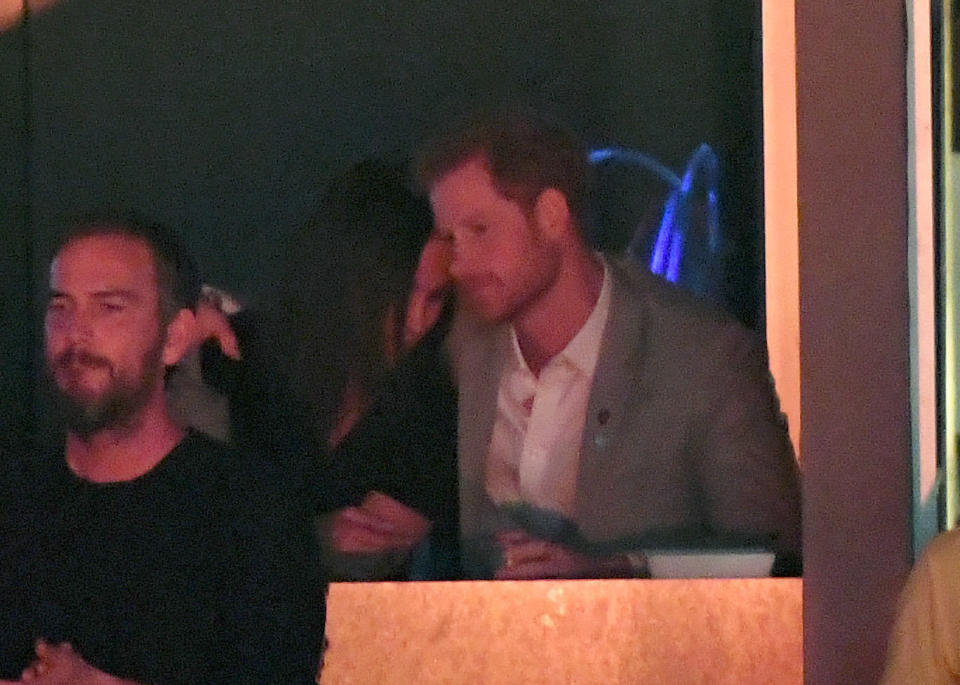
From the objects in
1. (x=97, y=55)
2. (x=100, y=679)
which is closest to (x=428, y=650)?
(x=100, y=679)

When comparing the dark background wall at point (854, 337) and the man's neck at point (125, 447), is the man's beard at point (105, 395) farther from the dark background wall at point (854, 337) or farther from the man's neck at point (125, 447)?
the dark background wall at point (854, 337)

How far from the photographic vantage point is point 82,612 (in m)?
1.79

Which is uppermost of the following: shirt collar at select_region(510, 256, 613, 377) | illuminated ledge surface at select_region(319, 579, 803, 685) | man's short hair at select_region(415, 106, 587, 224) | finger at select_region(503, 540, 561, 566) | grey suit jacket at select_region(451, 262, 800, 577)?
man's short hair at select_region(415, 106, 587, 224)

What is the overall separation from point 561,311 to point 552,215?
0.51 ft

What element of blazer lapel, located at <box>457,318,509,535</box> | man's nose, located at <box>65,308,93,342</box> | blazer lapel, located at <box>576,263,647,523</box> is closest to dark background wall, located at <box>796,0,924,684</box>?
blazer lapel, located at <box>576,263,647,523</box>

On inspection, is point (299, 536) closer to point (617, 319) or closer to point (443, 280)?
point (443, 280)

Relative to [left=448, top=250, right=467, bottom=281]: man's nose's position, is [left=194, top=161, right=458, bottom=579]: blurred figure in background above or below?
below

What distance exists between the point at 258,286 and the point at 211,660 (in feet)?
1.92

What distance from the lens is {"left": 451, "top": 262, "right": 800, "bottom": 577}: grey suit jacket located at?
1.84 m

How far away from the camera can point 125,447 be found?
1.86 meters

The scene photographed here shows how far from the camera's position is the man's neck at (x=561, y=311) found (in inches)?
74.8

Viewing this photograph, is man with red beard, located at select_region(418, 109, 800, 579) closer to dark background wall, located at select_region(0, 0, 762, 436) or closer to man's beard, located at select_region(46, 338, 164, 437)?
dark background wall, located at select_region(0, 0, 762, 436)

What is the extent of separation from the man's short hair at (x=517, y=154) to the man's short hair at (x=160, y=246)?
41cm

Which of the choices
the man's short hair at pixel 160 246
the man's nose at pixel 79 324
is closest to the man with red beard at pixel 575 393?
the man's short hair at pixel 160 246
